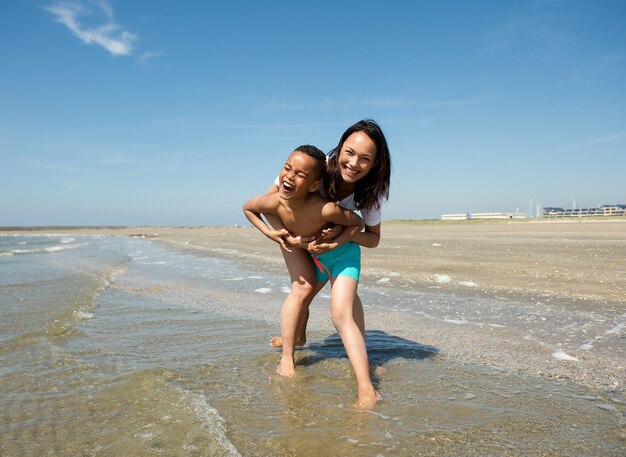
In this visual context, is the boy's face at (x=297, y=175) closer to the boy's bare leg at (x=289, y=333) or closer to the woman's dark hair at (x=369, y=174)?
the woman's dark hair at (x=369, y=174)

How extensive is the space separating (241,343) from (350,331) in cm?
151

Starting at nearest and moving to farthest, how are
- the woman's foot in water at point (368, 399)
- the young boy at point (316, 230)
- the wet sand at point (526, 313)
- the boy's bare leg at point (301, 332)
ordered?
1. the woman's foot in water at point (368, 399)
2. the young boy at point (316, 230)
3. the wet sand at point (526, 313)
4. the boy's bare leg at point (301, 332)

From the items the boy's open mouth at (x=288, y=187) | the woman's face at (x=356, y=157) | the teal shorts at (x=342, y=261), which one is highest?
the woman's face at (x=356, y=157)

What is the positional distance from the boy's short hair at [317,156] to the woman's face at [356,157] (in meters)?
0.14

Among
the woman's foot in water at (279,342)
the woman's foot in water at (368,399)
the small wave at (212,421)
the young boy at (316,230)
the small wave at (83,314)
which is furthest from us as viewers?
the small wave at (83,314)

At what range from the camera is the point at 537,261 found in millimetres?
9953

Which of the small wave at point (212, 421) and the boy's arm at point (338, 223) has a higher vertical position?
the boy's arm at point (338, 223)

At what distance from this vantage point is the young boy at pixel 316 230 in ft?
10.8

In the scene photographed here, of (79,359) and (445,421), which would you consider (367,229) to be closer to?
(445,421)

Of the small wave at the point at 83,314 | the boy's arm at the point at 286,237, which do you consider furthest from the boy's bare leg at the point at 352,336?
the small wave at the point at 83,314

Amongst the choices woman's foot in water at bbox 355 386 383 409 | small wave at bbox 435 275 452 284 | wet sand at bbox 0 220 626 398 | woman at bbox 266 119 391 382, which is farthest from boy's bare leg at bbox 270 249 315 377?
small wave at bbox 435 275 452 284

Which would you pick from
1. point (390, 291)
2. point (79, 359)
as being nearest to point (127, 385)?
point (79, 359)

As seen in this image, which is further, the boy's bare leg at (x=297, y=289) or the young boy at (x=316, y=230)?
the boy's bare leg at (x=297, y=289)

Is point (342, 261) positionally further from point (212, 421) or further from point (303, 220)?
point (212, 421)
